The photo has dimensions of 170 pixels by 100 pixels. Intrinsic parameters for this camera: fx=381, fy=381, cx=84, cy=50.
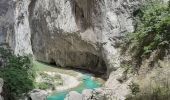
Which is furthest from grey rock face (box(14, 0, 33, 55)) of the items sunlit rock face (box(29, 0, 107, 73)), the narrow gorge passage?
sunlit rock face (box(29, 0, 107, 73))

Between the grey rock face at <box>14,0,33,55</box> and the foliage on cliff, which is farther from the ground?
the grey rock face at <box>14,0,33,55</box>

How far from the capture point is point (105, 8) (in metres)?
17.5

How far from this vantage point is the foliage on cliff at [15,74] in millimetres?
12820

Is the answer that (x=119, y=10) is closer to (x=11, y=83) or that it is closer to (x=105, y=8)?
(x=105, y=8)

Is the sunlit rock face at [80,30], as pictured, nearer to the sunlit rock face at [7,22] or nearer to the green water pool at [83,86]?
the green water pool at [83,86]

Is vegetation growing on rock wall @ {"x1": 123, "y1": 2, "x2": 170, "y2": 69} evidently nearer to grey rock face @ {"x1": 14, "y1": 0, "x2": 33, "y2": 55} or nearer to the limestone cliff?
the limestone cliff

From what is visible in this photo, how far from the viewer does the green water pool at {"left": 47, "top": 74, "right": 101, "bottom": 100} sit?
1546cm

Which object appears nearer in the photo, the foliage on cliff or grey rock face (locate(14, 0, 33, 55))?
the foliage on cliff

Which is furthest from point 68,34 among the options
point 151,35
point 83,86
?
point 151,35

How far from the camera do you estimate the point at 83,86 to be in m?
16.8

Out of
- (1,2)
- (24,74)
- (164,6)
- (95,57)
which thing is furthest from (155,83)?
(95,57)

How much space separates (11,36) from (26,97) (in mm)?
3452

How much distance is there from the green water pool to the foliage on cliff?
4.21ft

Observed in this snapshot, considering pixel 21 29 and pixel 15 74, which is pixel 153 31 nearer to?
pixel 15 74
